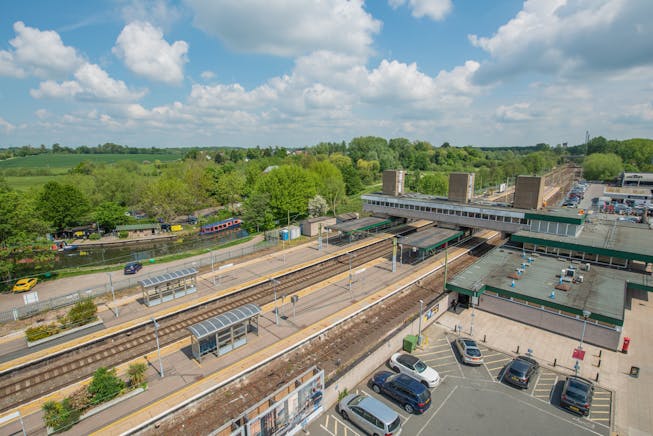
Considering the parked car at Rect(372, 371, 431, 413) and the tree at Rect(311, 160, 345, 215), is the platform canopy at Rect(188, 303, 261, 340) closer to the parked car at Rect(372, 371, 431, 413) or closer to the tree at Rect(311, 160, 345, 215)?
the parked car at Rect(372, 371, 431, 413)

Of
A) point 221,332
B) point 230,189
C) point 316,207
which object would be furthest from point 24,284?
point 230,189

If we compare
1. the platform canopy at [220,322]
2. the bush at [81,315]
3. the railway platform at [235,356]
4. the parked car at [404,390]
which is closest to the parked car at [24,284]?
the bush at [81,315]

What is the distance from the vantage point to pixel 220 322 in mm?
22469

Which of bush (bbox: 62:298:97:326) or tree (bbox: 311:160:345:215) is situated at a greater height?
tree (bbox: 311:160:345:215)

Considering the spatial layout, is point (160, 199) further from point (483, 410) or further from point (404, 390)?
point (483, 410)

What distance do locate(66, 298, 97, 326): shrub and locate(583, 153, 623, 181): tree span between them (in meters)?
168

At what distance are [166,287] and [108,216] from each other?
138 feet

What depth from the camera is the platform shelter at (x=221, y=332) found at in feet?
71.6

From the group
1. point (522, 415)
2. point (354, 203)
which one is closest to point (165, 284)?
point (522, 415)

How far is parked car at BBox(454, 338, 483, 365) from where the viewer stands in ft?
74.2

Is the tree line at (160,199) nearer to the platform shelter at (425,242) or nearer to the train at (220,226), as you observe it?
the train at (220,226)

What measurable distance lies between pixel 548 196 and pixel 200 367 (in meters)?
111

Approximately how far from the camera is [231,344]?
23.4 metres

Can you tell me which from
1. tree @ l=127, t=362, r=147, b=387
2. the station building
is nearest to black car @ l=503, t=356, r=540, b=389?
the station building
